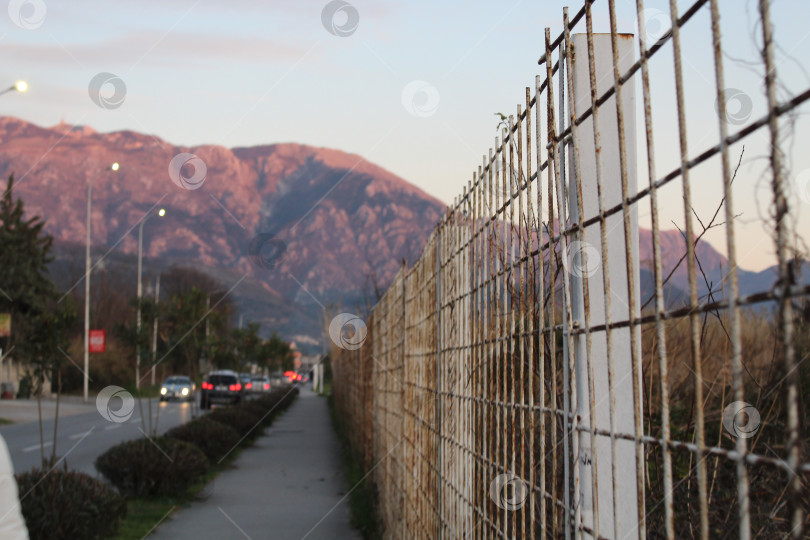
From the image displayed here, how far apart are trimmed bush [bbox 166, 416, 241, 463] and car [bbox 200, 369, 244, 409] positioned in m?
23.3

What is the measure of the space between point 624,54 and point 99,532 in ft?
25.1

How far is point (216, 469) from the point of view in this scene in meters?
16.2

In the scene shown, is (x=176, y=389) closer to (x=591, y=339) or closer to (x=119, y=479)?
(x=119, y=479)

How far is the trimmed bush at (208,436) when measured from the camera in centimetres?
1664

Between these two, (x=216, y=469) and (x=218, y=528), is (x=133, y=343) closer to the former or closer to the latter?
(x=216, y=469)

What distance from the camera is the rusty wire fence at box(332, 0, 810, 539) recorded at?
1.52 meters

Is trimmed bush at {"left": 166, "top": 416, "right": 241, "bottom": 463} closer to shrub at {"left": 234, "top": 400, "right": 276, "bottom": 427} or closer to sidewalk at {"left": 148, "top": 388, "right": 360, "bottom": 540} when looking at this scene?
sidewalk at {"left": 148, "top": 388, "right": 360, "bottom": 540}

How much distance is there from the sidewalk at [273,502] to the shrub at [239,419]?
68 centimetres

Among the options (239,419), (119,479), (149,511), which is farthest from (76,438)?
(149,511)

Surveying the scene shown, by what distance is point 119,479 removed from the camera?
1250 cm

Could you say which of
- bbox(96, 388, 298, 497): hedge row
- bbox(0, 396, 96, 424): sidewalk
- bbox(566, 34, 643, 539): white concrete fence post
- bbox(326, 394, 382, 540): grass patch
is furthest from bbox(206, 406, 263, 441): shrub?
bbox(566, 34, 643, 539): white concrete fence post

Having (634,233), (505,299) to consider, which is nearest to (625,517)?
(634,233)

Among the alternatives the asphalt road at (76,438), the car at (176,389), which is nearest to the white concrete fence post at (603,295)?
the asphalt road at (76,438)

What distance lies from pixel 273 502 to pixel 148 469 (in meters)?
1.63
